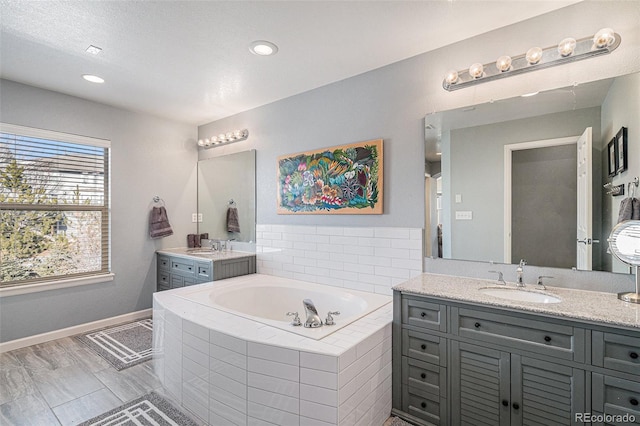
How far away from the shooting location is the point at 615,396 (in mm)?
1396

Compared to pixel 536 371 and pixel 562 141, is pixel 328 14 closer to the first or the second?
pixel 562 141

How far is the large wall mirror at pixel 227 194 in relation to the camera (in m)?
3.77

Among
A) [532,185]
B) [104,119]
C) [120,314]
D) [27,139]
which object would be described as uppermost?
[104,119]

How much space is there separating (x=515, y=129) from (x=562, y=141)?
0.28 m

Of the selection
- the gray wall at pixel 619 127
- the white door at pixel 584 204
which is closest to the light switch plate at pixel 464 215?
the white door at pixel 584 204

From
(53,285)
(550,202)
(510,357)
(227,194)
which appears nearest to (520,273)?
(550,202)

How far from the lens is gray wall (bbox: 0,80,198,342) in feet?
10.1

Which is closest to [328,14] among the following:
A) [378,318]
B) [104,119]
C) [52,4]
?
[52,4]

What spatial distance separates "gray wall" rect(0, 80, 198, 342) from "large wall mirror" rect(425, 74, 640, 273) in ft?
11.1

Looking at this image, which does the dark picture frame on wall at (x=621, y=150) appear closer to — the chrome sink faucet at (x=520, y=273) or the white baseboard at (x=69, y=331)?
the chrome sink faucet at (x=520, y=273)

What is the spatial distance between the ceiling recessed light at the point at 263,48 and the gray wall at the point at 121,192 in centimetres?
234

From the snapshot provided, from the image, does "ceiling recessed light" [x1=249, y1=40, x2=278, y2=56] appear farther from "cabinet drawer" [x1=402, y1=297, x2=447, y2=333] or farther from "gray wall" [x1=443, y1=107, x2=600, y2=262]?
"cabinet drawer" [x1=402, y1=297, x2=447, y2=333]

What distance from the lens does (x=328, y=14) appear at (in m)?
→ 2.01

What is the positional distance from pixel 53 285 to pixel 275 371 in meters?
2.96
